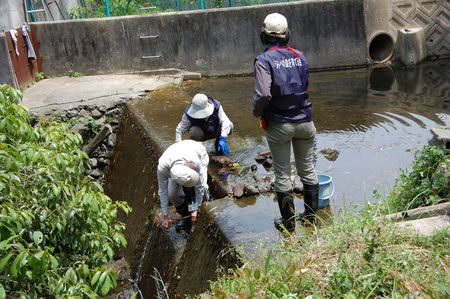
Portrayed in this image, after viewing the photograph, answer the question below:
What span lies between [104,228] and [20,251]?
113 centimetres

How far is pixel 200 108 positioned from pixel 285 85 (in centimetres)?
226

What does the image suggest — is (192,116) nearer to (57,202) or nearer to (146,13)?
(57,202)

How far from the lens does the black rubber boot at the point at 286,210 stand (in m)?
4.52

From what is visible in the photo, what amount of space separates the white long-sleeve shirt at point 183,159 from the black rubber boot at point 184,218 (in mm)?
283

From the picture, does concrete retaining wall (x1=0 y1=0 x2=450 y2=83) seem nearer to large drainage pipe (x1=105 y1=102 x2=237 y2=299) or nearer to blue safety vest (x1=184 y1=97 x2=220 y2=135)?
large drainage pipe (x1=105 y1=102 x2=237 y2=299)

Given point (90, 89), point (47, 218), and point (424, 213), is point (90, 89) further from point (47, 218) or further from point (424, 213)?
point (424, 213)

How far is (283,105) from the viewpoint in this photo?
4.44 m

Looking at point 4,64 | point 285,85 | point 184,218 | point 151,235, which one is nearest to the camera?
point 285,85

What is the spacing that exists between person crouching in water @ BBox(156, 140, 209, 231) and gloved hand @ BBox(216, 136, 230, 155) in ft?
3.62

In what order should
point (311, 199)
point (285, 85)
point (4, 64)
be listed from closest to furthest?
1. point (285, 85)
2. point (311, 199)
3. point (4, 64)

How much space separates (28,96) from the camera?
37.3 feet

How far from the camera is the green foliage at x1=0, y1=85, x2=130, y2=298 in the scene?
363 cm

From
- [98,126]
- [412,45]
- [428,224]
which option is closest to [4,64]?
[98,126]

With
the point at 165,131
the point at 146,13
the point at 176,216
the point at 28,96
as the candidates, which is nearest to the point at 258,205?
the point at 176,216
